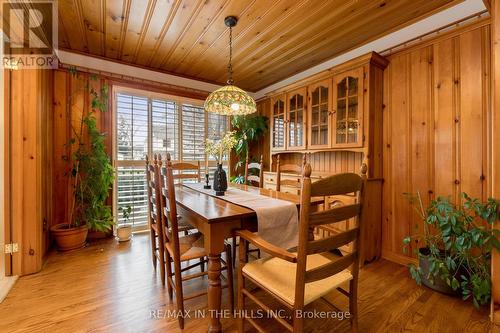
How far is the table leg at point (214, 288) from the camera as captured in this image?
1.32m

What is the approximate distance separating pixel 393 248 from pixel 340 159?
1.14m

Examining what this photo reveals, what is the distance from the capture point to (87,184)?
2.66 m

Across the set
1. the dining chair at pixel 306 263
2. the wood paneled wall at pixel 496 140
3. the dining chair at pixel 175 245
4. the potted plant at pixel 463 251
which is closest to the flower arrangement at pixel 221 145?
the dining chair at pixel 175 245

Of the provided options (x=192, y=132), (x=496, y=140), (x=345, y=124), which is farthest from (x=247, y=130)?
(x=496, y=140)

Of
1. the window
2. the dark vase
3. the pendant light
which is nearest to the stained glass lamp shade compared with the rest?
the pendant light

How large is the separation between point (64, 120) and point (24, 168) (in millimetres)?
964

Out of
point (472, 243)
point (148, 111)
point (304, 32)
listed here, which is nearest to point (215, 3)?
point (304, 32)

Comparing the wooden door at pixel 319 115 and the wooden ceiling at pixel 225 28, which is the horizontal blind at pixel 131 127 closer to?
the wooden ceiling at pixel 225 28

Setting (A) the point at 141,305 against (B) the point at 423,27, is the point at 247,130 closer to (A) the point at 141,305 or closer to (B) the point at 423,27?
(B) the point at 423,27

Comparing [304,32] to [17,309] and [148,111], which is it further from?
[17,309]

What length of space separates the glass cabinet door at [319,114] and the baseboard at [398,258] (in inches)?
52.4

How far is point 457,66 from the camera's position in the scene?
6.29 feet

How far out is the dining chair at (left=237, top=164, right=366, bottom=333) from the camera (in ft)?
3.16

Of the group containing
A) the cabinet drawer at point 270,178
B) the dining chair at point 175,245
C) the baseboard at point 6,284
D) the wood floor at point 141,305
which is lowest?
the wood floor at point 141,305
